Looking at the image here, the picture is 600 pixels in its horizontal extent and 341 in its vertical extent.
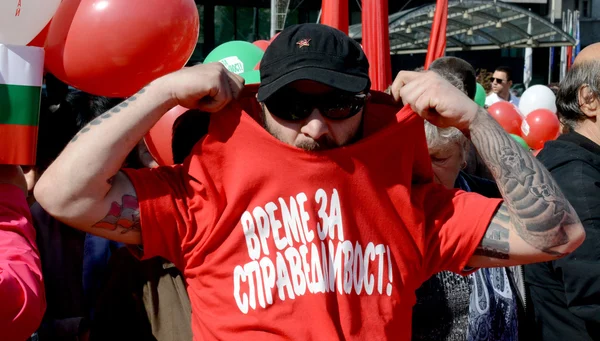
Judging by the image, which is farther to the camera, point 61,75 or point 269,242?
point 61,75

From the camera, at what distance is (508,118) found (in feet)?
25.9

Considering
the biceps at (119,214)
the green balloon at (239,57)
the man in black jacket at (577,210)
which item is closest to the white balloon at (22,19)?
the biceps at (119,214)

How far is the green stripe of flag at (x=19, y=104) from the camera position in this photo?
1924 mm

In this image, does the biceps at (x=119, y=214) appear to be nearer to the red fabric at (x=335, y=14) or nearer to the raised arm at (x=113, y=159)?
the raised arm at (x=113, y=159)

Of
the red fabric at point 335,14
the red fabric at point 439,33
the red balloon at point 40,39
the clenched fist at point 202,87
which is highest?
the red balloon at point 40,39

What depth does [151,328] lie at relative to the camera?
102 inches

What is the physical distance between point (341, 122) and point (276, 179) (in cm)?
23

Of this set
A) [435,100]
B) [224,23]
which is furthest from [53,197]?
[224,23]

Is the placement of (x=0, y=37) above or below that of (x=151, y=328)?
above

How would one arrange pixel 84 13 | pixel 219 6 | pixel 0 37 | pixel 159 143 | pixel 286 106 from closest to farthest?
pixel 286 106 → pixel 0 37 → pixel 84 13 → pixel 159 143 → pixel 219 6

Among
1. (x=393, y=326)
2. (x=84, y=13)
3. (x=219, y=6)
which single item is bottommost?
(x=219, y=6)

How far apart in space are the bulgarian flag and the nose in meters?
0.75

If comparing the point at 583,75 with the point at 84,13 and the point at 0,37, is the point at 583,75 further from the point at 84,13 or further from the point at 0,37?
the point at 0,37

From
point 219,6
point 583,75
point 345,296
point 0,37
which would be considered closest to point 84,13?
point 0,37
